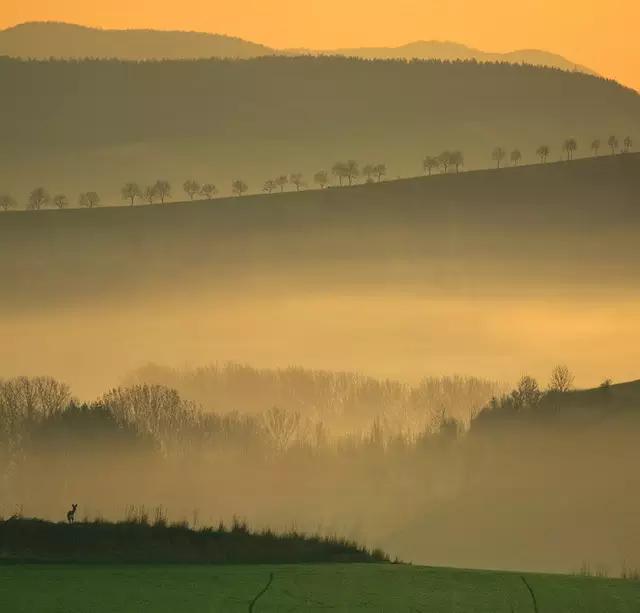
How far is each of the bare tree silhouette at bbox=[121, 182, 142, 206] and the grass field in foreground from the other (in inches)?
708

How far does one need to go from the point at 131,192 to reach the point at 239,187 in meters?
2.54

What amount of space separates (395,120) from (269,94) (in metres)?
3.11

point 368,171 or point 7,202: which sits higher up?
point 368,171

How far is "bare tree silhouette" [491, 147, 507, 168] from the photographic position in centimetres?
3173

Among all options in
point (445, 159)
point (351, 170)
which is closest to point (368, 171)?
point (351, 170)

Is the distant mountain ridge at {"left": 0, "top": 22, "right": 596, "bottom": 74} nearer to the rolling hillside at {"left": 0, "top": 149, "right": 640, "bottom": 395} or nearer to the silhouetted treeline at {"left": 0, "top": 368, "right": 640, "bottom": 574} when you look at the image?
the rolling hillside at {"left": 0, "top": 149, "right": 640, "bottom": 395}

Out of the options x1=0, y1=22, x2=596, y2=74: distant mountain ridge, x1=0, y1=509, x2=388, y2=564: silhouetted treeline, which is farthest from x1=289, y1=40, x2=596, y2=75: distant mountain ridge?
x1=0, y1=509, x2=388, y2=564: silhouetted treeline

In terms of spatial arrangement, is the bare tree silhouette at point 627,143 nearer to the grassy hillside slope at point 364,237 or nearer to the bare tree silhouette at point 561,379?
the grassy hillside slope at point 364,237

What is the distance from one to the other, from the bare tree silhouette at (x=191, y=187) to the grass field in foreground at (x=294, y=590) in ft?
58.6

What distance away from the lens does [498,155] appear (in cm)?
3186

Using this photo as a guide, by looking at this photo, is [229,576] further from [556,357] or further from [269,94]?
[269,94]

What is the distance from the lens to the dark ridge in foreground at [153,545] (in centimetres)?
1597

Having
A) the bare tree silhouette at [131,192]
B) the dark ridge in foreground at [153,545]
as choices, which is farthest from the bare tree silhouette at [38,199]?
the dark ridge in foreground at [153,545]

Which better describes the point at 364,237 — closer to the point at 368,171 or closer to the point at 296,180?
the point at 368,171
